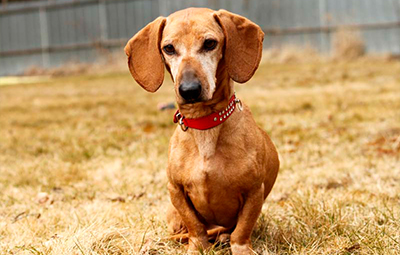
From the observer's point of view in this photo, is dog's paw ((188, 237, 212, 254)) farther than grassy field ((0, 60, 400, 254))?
No

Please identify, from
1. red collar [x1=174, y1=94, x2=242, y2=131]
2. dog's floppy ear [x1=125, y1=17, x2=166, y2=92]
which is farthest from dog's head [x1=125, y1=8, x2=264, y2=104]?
red collar [x1=174, y1=94, x2=242, y2=131]

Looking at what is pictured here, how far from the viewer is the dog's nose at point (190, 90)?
221cm

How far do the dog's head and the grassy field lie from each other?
2.69 feet

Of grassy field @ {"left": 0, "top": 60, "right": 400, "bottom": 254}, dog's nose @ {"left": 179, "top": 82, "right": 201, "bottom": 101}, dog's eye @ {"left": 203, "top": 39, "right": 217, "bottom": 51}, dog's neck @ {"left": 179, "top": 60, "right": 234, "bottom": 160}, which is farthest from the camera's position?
grassy field @ {"left": 0, "top": 60, "right": 400, "bottom": 254}

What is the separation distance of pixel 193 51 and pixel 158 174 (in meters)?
2.04

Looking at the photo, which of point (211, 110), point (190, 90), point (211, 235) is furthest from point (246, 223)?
point (190, 90)

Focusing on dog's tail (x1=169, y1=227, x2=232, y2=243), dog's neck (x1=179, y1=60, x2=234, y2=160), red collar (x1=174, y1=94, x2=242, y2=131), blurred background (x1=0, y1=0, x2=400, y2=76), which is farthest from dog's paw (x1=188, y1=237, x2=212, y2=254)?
blurred background (x1=0, y1=0, x2=400, y2=76)

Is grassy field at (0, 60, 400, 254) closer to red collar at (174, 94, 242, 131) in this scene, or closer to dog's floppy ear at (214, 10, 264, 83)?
red collar at (174, 94, 242, 131)

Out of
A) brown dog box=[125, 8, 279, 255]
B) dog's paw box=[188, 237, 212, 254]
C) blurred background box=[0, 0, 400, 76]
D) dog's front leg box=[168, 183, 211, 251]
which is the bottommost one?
blurred background box=[0, 0, 400, 76]

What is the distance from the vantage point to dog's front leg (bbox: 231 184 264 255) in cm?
251

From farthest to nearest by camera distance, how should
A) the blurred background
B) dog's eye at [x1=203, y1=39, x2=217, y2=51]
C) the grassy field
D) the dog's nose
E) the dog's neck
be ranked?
1. the blurred background
2. the grassy field
3. the dog's neck
4. dog's eye at [x1=203, y1=39, x2=217, y2=51]
5. the dog's nose

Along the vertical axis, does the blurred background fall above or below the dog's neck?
below

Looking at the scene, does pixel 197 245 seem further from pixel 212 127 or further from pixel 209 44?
pixel 209 44

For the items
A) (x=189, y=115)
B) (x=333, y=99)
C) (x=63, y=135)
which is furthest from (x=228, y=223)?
(x=333, y=99)
